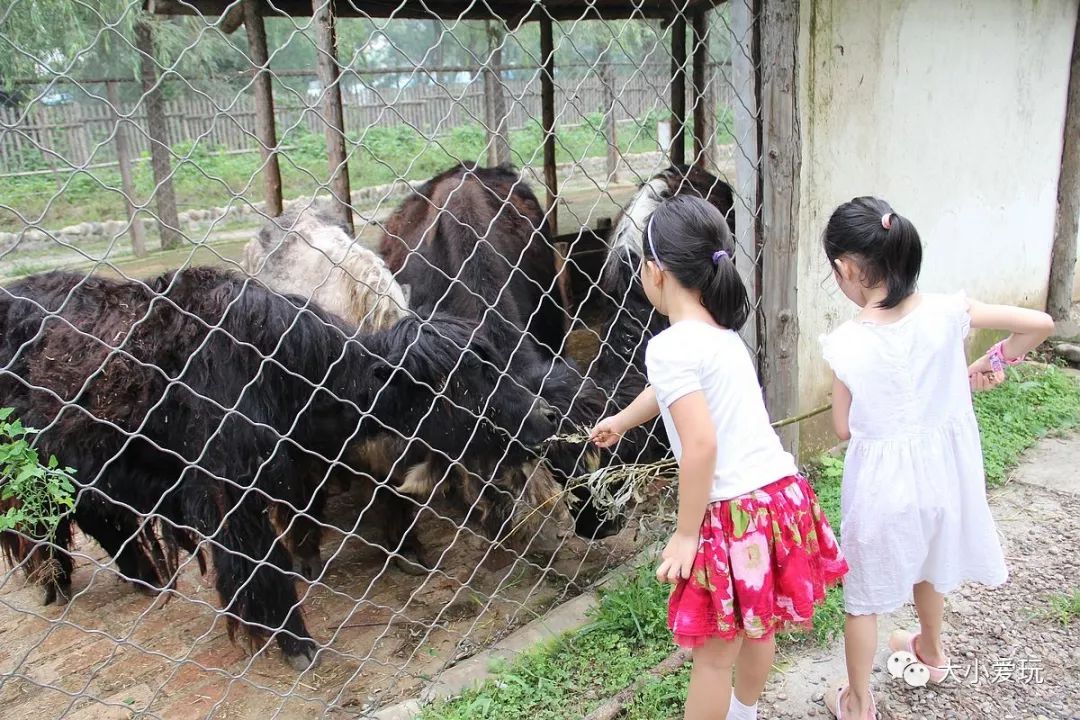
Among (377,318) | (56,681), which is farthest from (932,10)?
(56,681)

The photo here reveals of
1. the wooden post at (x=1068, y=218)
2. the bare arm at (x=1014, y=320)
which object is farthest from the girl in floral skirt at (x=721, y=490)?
the wooden post at (x=1068, y=218)

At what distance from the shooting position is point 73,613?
3.65 meters

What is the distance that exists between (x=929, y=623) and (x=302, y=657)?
2224 mm

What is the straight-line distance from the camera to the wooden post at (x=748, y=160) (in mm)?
3258

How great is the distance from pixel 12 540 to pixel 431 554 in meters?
1.88

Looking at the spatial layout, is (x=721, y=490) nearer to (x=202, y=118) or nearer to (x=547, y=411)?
(x=547, y=411)

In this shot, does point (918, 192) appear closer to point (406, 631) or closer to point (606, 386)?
point (606, 386)

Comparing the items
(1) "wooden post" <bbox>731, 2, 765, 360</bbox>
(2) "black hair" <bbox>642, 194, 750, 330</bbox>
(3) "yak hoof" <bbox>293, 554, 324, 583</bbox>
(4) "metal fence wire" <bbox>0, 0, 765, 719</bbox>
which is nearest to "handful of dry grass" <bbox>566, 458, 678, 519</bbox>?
(4) "metal fence wire" <bbox>0, 0, 765, 719</bbox>

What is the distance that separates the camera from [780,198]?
3.30 m

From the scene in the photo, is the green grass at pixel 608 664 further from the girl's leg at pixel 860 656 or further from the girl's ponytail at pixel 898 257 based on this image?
the girl's ponytail at pixel 898 257

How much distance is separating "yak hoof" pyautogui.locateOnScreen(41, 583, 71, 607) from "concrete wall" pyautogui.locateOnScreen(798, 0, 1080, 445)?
3.64 metres

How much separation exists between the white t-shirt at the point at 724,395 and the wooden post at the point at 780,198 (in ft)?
4.72

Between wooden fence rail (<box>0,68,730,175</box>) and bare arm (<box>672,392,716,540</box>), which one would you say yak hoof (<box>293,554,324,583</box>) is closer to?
bare arm (<box>672,392,716,540</box>)

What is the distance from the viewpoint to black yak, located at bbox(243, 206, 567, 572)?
3.30 m
